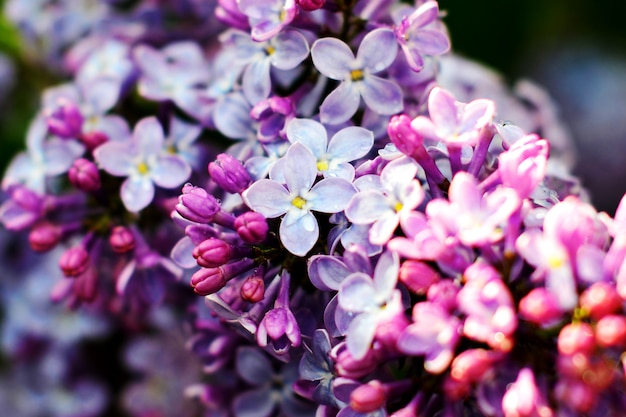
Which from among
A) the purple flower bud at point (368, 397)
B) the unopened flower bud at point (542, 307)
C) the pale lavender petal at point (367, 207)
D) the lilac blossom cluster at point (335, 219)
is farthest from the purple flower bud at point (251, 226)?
A: the unopened flower bud at point (542, 307)

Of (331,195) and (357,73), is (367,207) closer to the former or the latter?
(331,195)

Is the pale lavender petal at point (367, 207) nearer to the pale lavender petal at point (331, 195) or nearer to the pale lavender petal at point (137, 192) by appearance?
the pale lavender petal at point (331, 195)

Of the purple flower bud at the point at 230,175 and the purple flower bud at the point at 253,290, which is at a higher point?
the purple flower bud at the point at 230,175

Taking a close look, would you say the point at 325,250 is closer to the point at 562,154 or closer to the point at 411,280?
the point at 411,280

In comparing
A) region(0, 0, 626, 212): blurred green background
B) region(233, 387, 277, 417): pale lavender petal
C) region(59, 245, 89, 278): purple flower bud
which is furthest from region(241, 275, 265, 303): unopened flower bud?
region(0, 0, 626, 212): blurred green background

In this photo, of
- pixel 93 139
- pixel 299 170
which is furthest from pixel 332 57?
pixel 93 139

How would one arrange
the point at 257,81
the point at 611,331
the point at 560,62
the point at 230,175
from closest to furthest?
the point at 611,331
the point at 230,175
the point at 257,81
the point at 560,62
